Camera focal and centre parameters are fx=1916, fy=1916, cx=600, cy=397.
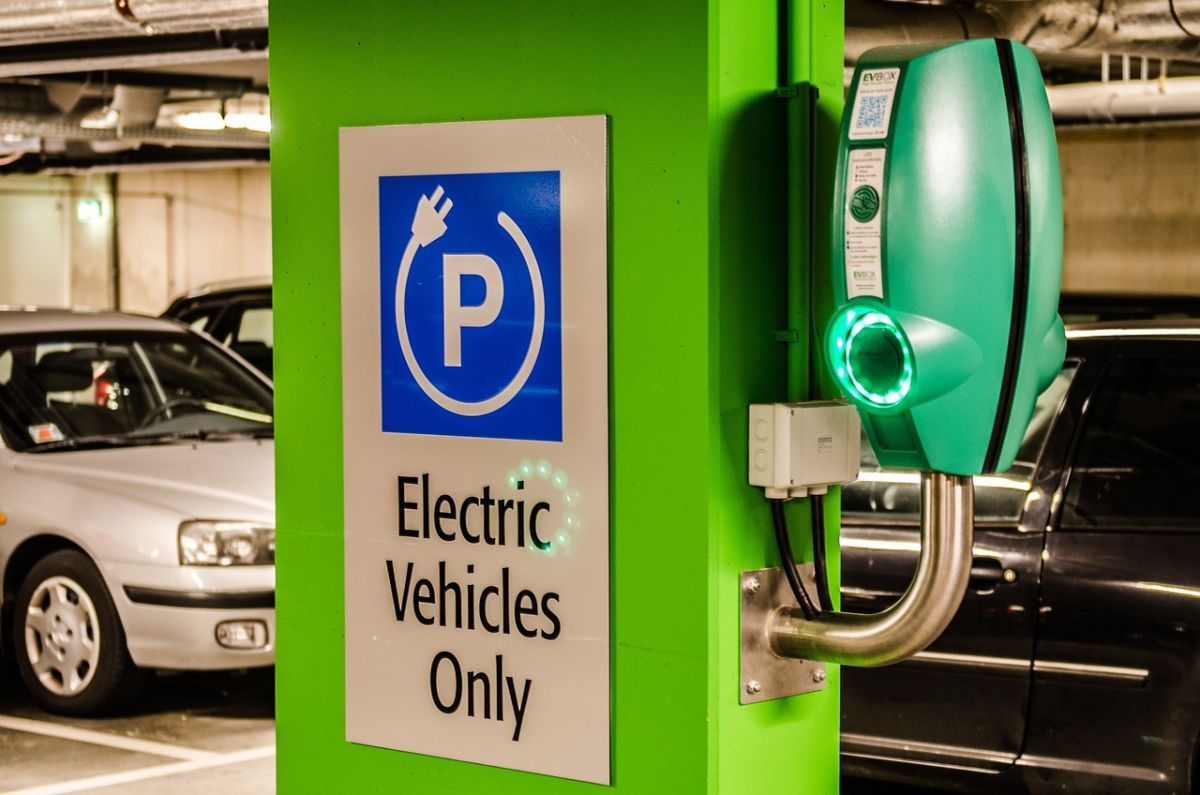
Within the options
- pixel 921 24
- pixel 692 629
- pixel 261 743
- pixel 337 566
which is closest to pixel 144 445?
pixel 261 743

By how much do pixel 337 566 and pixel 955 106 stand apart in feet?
4.78

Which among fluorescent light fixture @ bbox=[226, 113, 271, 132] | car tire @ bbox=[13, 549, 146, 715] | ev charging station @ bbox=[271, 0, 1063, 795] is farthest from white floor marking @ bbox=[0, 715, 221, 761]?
fluorescent light fixture @ bbox=[226, 113, 271, 132]

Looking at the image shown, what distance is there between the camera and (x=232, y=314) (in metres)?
12.9

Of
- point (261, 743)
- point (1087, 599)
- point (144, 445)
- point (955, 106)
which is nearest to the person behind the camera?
point (955, 106)

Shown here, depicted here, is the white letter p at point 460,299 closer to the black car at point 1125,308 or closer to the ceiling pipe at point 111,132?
the black car at point 1125,308

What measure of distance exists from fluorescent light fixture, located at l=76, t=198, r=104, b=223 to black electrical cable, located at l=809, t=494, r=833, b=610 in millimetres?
18892

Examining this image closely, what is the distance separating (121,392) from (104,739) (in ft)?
6.49

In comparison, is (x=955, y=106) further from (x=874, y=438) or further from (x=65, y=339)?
(x=65, y=339)

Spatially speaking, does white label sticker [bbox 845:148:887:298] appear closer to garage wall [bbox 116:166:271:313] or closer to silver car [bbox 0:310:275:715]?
silver car [bbox 0:310:275:715]

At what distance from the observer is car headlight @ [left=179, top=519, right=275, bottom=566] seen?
296 inches

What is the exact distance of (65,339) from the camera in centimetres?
871

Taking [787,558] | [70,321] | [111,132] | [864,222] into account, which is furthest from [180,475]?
[111,132]

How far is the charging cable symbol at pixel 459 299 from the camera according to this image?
3.24 metres

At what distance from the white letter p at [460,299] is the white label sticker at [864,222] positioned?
27.8 inches
